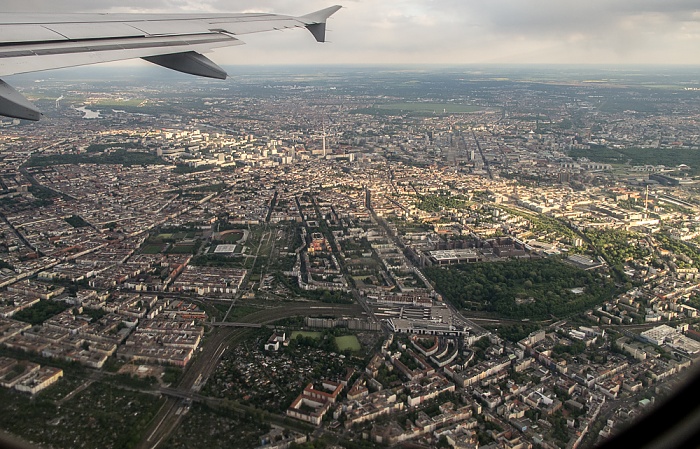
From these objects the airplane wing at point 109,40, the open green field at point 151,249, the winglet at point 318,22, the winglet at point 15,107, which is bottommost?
the open green field at point 151,249

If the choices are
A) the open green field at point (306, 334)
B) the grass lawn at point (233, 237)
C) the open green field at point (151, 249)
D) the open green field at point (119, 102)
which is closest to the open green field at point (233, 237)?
the grass lawn at point (233, 237)

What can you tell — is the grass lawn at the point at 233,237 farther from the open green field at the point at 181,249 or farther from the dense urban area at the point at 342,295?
the open green field at the point at 181,249

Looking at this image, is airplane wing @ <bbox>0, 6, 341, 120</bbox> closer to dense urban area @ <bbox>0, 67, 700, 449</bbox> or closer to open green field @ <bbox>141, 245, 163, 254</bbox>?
dense urban area @ <bbox>0, 67, 700, 449</bbox>

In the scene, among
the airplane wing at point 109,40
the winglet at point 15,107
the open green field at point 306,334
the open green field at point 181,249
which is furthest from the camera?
the open green field at point 181,249

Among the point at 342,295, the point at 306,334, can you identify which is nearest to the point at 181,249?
the point at 342,295

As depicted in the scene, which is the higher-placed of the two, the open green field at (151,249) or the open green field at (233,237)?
the open green field at (233,237)

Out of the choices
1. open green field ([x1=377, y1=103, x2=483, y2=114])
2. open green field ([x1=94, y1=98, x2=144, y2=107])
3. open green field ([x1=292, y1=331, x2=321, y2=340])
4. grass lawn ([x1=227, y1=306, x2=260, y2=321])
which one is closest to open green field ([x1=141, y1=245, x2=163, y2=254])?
grass lawn ([x1=227, y1=306, x2=260, y2=321])

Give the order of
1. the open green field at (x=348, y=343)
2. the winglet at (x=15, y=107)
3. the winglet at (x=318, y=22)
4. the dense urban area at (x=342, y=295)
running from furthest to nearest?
the open green field at (x=348, y=343)
the dense urban area at (x=342, y=295)
the winglet at (x=318, y=22)
the winglet at (x=15, y=107)
